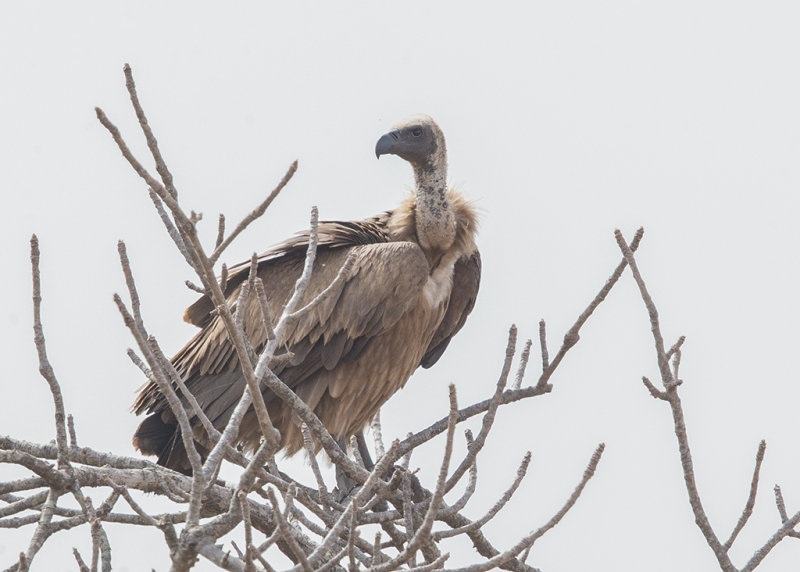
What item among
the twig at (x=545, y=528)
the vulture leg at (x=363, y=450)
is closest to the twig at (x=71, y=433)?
the twig at (x=545, y=528)

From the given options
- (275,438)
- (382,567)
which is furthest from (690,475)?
(275,438)

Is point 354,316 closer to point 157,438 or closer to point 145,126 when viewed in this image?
point 157,438

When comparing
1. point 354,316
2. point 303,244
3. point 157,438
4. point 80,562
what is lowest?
point 80,562

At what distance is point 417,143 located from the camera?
7.55 meters

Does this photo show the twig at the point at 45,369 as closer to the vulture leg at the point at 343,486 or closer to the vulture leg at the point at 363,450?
the vulture leg at the point at 343,486

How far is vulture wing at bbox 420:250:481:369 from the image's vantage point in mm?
7371

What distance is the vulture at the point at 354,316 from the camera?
6.95 meters

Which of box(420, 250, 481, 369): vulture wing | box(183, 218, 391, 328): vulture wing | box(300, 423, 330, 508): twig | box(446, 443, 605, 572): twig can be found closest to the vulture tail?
box(183, 218, 391, 328): vulture wing

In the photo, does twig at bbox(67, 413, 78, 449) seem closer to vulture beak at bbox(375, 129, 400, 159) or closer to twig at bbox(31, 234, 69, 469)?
twig at bbox(31, 234, 69, 469)

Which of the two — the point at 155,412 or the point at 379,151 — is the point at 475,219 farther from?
the point at 155,412

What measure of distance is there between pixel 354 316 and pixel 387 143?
1.20 meters

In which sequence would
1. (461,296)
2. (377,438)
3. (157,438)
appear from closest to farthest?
(377,438)
(157,438)
(461,296)

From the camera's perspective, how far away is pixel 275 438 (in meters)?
3.48

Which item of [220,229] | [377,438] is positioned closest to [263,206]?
[220,229]
